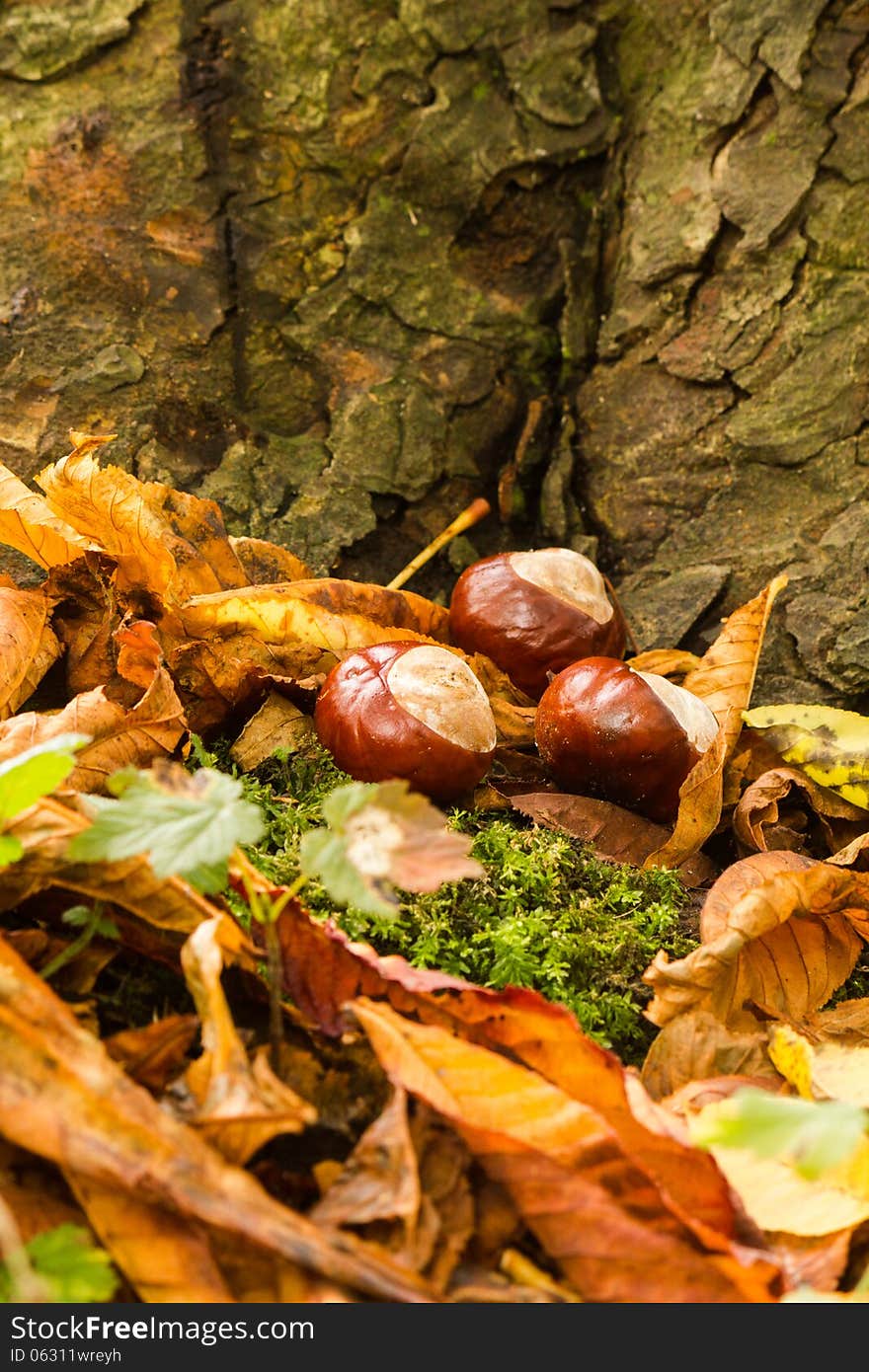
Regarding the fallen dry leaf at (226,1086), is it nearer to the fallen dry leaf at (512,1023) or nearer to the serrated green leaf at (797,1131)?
the fallen dry leaf at (512,1023)

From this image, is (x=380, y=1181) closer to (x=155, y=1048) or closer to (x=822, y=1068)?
(x=155, y=1048)

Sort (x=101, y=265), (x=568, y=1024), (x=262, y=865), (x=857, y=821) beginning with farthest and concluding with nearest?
(x=101, y=265)
(x=857, y=821)
(x=262, y=865)
(x=568, y=1024)

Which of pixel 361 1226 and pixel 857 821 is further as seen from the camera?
pixel 857 821

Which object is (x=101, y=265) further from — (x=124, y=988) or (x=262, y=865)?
(x=124, y=988)

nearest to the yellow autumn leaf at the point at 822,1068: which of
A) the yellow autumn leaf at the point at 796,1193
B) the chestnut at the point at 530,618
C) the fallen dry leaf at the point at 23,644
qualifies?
the yellow autumn leaf at the point at 796,1193

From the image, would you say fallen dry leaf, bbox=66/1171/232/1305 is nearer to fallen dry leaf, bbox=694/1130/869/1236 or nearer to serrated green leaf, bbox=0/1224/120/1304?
serrated green leaf, bbox=0/1224/120/1304

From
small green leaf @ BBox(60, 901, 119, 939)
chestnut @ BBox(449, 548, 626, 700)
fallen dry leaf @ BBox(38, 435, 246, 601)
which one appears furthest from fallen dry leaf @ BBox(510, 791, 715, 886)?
small green leaf @ BBox(60, 901, 119, 939)
